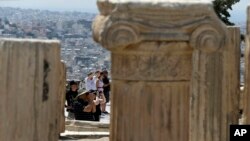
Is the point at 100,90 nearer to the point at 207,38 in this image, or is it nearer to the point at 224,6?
the point at 224,6

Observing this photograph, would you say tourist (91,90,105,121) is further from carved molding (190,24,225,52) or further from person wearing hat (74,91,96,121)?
carved molding (190,24,225,52)

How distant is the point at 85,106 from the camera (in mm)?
22000

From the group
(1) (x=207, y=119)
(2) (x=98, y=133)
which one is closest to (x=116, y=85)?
(1) (x=207, y=119)

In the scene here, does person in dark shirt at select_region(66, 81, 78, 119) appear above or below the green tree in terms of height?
below

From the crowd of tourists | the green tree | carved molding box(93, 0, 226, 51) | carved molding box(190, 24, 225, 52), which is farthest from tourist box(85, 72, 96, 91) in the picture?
carved molding box(93, 0, 226, 51)

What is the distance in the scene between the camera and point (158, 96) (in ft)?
36.8

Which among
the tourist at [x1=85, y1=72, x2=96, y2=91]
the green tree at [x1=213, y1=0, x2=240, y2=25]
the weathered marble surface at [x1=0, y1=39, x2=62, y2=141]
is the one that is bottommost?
the weathered marble surface at [x1=0, y1=39, x2=62, y2=141]

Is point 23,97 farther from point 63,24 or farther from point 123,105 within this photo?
point 63,24

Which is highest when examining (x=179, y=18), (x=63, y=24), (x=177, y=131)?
(x=63, y=24)

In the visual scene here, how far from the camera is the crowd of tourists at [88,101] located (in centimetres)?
2177

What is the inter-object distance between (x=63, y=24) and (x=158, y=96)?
60324mm

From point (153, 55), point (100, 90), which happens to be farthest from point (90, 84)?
point (153, 55)

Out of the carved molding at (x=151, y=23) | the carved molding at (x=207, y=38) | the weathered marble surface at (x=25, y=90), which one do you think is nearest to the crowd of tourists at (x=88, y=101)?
the carved molding at (x=207, y=38)

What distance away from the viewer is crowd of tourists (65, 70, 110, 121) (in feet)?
71.4
